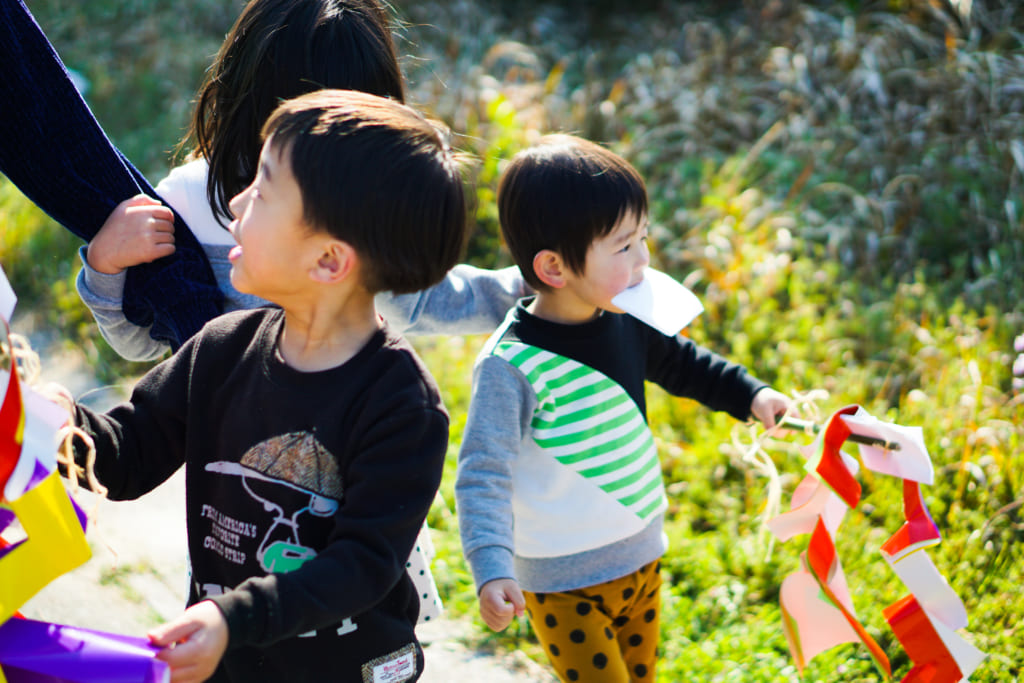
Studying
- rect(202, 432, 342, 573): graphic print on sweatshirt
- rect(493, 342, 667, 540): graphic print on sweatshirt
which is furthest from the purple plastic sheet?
rect(493, 342, 667, 540): graphic print on sweatshirt

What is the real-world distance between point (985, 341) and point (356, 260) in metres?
2.60

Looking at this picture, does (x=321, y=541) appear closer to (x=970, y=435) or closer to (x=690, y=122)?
(x=970, y=435)

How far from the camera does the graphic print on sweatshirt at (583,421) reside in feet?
5.88

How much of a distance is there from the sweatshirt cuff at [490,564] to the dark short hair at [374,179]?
0.52 m

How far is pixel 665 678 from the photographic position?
2.40 metres

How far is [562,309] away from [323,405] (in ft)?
2.10

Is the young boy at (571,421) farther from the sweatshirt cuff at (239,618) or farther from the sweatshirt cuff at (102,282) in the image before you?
the sweatshirt cuff at (102,282)

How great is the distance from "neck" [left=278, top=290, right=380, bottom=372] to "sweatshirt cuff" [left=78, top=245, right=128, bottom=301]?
1.82 feet

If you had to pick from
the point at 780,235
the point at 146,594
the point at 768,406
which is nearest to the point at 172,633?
the point at 768,406

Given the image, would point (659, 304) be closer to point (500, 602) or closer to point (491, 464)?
point (491, 464)

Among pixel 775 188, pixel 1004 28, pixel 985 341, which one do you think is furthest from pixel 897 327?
pixel 1004 28

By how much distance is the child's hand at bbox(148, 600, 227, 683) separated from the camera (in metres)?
1.14

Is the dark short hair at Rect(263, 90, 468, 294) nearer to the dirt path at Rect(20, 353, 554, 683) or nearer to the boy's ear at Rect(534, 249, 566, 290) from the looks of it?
the boy's ear at Rect(534, 249, 566, 290)

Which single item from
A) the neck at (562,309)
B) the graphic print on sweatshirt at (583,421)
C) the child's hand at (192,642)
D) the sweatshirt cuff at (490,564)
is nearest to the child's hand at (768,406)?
the graphic print on sweatshirt at (583,421)
